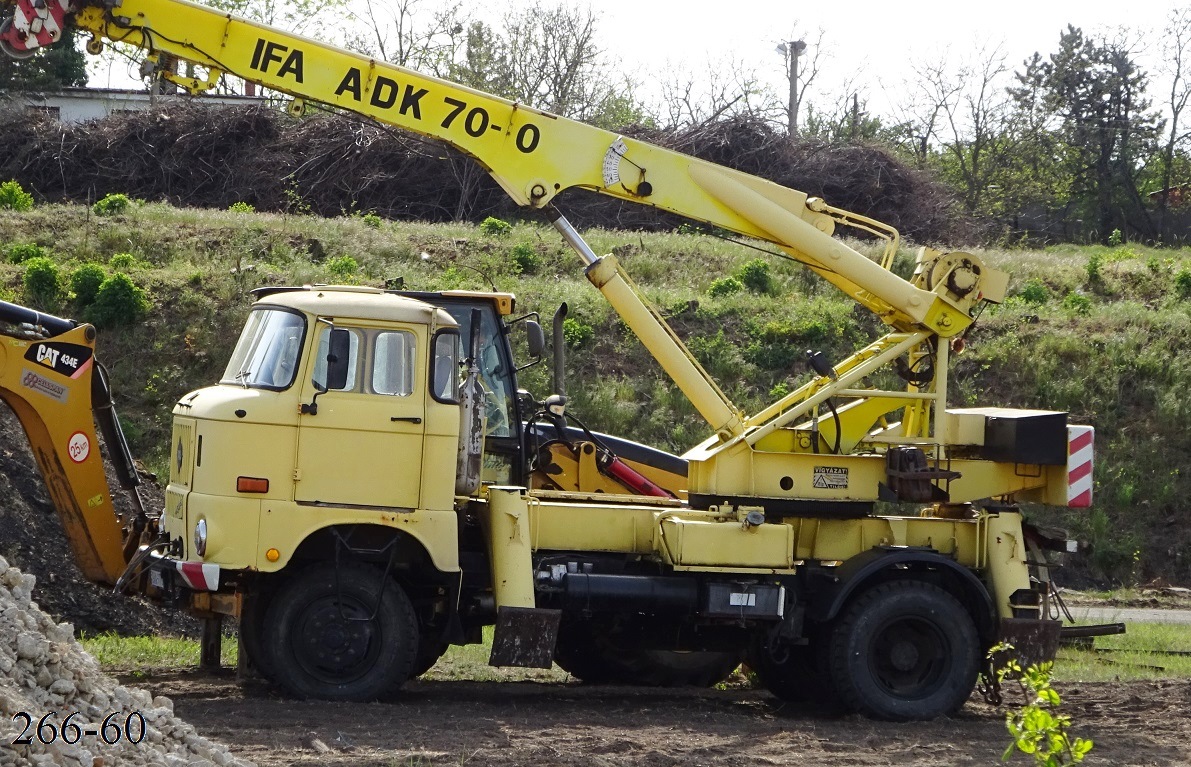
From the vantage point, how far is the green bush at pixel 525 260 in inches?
1003

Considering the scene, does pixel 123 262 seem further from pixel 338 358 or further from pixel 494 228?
pixel 338 358

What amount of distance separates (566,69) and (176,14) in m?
37.8

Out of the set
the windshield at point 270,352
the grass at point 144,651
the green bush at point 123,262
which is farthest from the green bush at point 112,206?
the windshield at point 270,352

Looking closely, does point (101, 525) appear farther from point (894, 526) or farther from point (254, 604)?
point (894, 526)

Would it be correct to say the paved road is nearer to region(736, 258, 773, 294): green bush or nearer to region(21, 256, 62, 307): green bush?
region(736, 258, 773, 294): green bush

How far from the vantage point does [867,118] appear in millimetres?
53781

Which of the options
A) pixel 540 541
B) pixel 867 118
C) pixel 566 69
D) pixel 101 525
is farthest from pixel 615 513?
pixel 867 118

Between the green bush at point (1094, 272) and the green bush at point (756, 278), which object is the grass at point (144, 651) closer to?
the green bush at point (756, 278)

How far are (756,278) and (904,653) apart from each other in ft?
51.5

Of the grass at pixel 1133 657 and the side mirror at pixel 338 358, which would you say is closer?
the side mirror at pixel 338 358

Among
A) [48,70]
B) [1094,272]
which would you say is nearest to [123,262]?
[1094,272]

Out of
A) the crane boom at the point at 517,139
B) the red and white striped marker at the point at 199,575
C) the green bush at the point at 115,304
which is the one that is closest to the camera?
the red and white striped marker at the point at 199,575

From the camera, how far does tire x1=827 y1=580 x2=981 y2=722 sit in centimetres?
1038

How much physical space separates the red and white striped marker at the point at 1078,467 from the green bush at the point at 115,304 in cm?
1496
